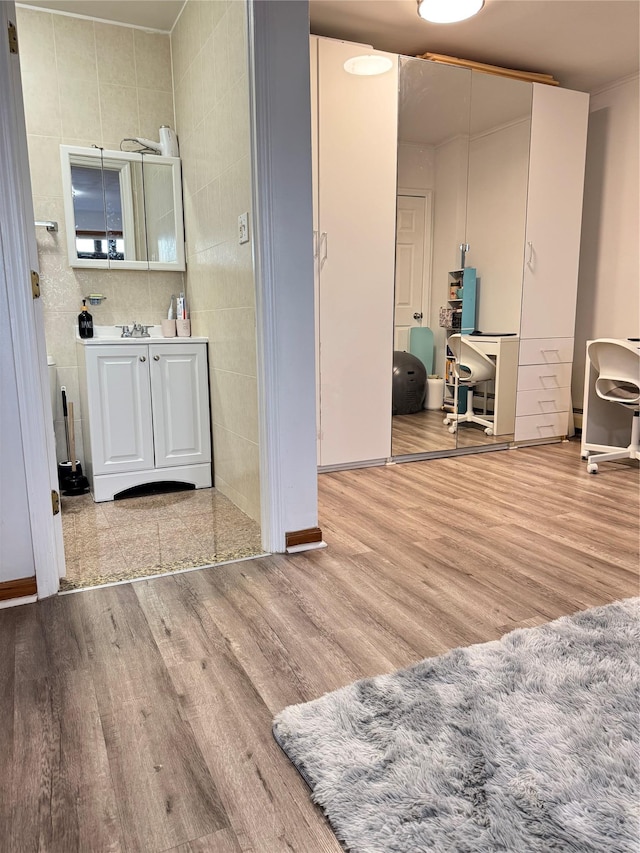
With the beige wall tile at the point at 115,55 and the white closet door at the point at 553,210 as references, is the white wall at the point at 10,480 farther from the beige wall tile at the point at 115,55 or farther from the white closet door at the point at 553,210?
the white closet door at the point at 553,210

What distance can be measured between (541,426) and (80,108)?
3529 millimetres

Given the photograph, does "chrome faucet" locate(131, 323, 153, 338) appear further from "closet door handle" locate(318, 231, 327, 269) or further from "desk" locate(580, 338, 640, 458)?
"desk" locate(580, 338, 640, 458)

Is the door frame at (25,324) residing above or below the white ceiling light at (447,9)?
below

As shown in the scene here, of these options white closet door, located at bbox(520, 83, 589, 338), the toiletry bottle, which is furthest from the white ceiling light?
the toiletry bottle

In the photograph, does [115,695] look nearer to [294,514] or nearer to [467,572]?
[294,514]

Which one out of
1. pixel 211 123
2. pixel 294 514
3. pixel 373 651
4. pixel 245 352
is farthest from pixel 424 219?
pixel 373 651

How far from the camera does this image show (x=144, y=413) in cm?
300

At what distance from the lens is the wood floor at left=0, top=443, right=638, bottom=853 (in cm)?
107

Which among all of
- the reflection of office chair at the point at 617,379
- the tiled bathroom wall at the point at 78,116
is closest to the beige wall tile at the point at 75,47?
the tiled bathroom wall at the point at 78,116

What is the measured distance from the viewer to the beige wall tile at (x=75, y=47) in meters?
3.12

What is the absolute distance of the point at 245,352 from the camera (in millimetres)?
2516

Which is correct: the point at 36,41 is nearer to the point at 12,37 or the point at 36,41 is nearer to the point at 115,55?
the point at 115,55

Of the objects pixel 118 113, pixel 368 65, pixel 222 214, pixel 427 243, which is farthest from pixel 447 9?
pixel 118 113

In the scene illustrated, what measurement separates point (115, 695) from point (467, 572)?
4.03 feet
